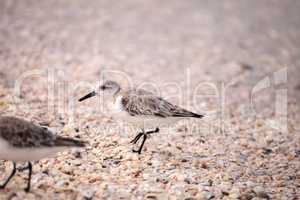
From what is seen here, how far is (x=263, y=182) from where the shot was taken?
19.7 feet

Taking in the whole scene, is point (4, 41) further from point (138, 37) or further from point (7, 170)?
point (7, 170)

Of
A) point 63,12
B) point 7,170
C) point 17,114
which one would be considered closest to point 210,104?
point 17,114

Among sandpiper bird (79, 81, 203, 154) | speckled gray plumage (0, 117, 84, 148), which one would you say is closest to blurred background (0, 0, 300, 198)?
sandpiper bird (79, 81, 203, 154)

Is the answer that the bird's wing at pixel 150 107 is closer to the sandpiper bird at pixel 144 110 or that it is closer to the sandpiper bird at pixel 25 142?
the sandpiper bird at pixel 144 110

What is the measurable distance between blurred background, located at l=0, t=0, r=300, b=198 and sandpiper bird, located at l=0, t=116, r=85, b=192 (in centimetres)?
213

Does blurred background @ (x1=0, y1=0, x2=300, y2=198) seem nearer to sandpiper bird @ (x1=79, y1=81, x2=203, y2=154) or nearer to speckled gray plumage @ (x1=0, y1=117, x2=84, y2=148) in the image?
sandpiper bird @ (x1=79, y1=81, x2=203, y2=154)

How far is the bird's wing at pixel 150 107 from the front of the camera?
6.21 meters

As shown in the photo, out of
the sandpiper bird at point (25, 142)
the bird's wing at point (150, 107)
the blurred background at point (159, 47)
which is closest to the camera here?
Result: the sandpiper bird at point (25, 142)

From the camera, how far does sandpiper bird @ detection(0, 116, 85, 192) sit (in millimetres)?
4840

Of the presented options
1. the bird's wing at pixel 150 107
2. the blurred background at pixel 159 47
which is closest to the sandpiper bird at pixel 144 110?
the bird's wing at pixel 150 107

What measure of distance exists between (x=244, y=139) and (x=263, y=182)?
1.59m

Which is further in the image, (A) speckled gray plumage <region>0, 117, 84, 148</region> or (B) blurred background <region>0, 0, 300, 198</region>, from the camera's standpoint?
(B) blurred background <region>0, 0, 300, 198</region>

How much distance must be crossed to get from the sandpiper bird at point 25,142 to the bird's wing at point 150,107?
1.39 metres

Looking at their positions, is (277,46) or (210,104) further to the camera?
(277,46)
